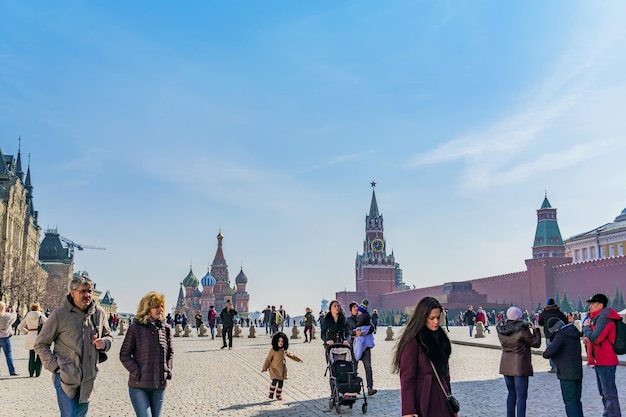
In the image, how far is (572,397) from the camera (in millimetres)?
7082

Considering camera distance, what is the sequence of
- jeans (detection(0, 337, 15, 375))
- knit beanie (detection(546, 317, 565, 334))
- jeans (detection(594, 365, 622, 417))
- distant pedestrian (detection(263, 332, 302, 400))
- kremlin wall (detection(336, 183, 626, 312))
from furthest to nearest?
kremlin wall (detection(336, 183, 626, 312)) → jeans (detection(0, 337, 15, 375)) → distant pedestrian (detection(263, 332, 302, 400)) → jeans (detection(594, 365, 622, 417)) → knit beanie (detection(546, 317, 565, 334))

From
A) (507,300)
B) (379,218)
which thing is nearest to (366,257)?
(379,218)

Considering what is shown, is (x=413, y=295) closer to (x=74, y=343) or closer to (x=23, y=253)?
(x=23, y=253)

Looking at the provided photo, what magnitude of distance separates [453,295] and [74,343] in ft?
267

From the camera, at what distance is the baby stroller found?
340 inches

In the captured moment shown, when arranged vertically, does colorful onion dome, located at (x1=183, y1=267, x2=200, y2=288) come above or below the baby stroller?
above

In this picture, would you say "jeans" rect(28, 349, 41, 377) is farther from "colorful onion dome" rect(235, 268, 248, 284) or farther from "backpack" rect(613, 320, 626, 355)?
"colorful onion dome" rect(235, 268, 248, 284)

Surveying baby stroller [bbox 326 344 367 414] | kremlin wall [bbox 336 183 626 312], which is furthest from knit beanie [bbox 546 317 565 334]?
kremlin wall [bbox 336 183 626 312]

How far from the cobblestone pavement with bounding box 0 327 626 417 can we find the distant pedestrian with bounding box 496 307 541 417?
4.52ft

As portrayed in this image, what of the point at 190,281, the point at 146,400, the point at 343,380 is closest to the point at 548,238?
the point at 190,281

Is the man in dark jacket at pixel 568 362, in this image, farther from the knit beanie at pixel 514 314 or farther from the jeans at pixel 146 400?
the jeans at pixel 146 400

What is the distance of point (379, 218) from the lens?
427 ft

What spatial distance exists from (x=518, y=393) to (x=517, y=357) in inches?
15.5

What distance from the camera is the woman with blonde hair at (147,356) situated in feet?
18.6
